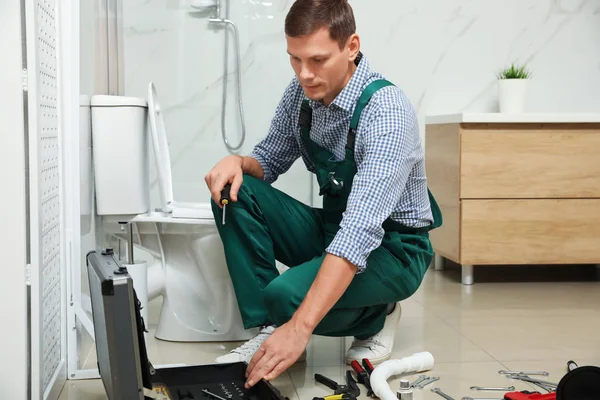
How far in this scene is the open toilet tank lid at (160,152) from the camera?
2.48 meters

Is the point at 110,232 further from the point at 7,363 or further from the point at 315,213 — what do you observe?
the point at 7,363

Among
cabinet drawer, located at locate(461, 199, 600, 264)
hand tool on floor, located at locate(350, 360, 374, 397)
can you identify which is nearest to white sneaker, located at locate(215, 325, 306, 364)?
hand tool on floor, located at locate(350, 360, 374, 397)

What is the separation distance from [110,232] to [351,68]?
3.16 feet

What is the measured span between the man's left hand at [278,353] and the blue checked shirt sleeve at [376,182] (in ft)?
0.68

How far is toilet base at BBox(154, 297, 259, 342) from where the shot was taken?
254 cm

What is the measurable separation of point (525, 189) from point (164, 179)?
1611 mm

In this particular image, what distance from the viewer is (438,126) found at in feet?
12.0

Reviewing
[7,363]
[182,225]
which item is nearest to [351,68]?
[182,225]

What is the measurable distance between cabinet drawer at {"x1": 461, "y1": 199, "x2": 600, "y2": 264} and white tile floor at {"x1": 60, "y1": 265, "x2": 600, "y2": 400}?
139mm

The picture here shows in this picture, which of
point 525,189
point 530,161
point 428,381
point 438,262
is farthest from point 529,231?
point 428,381

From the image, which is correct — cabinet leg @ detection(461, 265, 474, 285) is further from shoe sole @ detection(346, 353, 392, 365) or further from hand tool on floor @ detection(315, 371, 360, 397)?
hand tool on floor @ detection(315, 371, 360, 397)

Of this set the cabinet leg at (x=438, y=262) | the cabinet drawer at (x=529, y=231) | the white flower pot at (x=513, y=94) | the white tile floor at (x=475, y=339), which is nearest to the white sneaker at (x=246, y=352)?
the white tile floor at (x=475, y=339)

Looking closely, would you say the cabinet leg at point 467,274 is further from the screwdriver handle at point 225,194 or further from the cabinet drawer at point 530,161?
the screwdriver handle at point 225,194

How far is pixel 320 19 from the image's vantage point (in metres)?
2.00
